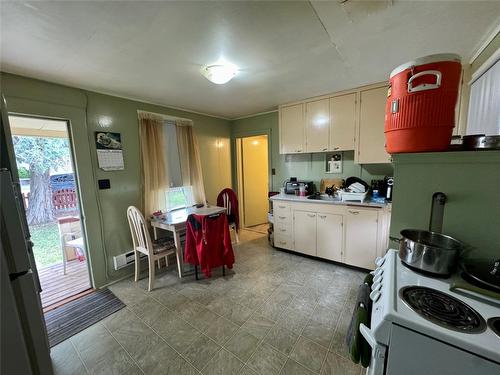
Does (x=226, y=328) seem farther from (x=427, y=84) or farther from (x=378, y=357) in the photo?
(x=427, y=84)

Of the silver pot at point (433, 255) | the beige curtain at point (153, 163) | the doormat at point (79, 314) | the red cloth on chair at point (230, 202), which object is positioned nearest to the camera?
the silver pot at point (433, 255)

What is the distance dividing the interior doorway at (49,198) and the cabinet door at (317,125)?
359 cm

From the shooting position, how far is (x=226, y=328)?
6.06 feet

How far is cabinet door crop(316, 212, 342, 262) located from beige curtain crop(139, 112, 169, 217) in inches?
94.6

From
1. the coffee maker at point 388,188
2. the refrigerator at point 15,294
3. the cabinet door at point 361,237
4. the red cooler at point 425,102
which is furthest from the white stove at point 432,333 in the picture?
the coffee maker at point 388,188

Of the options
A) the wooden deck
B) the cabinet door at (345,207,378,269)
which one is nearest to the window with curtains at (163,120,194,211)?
the wooden deck

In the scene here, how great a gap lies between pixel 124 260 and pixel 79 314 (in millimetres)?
713

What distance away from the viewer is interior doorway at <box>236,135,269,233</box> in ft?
14.6

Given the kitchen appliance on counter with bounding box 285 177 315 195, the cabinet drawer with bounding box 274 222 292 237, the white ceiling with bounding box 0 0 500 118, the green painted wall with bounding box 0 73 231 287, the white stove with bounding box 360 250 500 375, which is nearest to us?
the white stove with bounding box 360 250 500 375

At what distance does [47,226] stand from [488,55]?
6.08 m

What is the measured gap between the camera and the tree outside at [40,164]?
10.3ft

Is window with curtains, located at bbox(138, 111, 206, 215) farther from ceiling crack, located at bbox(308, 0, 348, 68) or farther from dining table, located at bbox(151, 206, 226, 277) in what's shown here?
ceiling crack, located at bbox(308, 0, 348, 68)

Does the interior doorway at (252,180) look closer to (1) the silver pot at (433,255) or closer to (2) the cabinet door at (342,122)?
(2) the cabinet door at (342,122)

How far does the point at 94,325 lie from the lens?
1.94m
